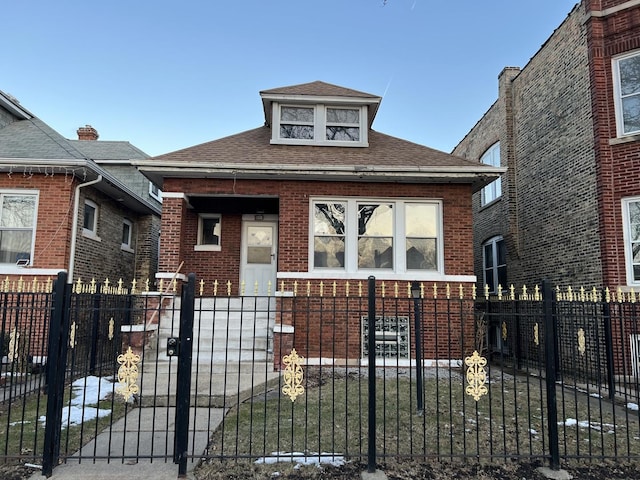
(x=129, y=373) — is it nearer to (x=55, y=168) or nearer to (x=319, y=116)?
(x=55, y=168)

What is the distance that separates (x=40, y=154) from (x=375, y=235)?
8.04 metres

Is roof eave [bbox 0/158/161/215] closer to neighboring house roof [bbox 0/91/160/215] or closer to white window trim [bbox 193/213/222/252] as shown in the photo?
neighboring house roof [bbox 0/91/160/215]

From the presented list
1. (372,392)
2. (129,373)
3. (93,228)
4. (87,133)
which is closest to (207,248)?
(93,228)

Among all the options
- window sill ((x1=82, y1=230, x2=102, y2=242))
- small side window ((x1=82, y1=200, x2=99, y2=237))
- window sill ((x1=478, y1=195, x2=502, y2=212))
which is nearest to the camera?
window sill ((x1=82, y1=230, x2=102, y2=242))

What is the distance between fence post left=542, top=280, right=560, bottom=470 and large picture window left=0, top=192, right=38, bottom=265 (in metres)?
10.2

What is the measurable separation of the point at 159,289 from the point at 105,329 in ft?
4.29

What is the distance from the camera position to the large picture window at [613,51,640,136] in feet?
28.3

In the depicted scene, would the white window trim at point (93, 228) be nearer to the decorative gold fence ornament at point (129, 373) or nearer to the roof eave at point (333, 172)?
the roof eave at point (333, 172)

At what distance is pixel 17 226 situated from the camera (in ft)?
30.3

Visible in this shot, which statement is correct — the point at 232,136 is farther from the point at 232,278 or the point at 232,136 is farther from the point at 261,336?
the point at 261,336

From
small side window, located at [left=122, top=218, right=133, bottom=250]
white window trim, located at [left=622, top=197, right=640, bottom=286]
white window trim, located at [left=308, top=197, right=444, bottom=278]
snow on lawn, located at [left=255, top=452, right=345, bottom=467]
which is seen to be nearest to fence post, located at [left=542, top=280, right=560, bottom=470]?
snow on lawn, located at [left=255, top=452, right=345, bottom=467]

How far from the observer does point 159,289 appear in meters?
8.90

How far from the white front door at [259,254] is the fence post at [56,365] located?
7.06 m

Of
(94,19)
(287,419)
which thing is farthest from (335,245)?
(94,19)
